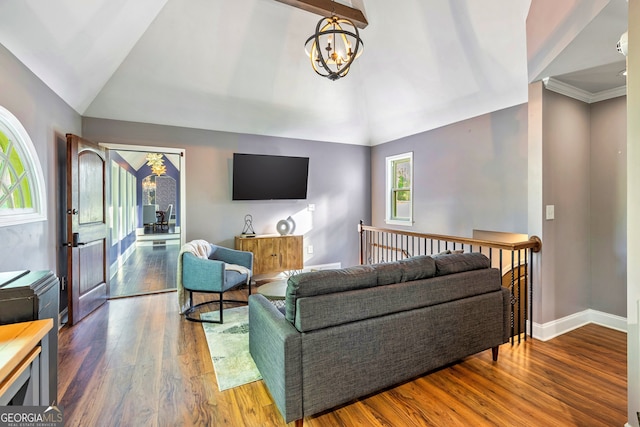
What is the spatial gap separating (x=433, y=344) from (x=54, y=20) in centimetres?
359

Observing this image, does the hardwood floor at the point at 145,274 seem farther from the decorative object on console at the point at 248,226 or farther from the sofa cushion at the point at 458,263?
the sofa cushion at the point at 458,263

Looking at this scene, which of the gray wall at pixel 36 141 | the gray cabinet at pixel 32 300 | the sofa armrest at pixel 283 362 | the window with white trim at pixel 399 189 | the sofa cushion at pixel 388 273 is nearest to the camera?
the gray cabinet at pixel 32 300

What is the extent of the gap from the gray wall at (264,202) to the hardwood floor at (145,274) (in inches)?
37.9

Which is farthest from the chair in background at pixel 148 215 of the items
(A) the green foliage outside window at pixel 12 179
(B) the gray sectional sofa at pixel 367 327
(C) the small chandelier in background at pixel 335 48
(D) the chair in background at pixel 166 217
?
(B) the gray sectional sofa at pixel 367 327

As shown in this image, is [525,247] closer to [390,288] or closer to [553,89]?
[553,89]

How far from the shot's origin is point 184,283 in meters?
3.23

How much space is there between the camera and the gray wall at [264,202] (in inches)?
169

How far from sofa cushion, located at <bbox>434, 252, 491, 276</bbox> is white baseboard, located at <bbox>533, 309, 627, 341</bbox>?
1209mm

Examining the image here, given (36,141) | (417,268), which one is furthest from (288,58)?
(417,268)

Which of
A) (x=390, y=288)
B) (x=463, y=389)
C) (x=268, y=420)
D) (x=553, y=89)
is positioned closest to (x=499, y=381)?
(x=463, y=389)

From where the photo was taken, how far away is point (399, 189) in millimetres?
5383

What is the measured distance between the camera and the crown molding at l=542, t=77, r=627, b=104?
9.23 feet

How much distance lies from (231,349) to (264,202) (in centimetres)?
279

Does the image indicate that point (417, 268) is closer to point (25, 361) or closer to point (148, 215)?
point (25, 361)
